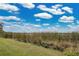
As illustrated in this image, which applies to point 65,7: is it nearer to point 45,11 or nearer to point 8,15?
point 45,11

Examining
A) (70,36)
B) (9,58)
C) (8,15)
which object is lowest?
(9,58)

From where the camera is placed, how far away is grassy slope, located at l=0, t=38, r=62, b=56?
9.48 feet

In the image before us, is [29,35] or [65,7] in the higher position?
[65,7]

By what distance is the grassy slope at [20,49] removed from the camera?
9.48 ft

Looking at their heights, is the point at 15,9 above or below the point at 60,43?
above

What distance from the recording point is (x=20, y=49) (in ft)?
9.53

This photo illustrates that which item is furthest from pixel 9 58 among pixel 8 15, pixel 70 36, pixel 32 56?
pixel 70 36

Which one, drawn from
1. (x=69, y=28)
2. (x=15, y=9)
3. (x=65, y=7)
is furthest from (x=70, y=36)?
(x=15, y=9)

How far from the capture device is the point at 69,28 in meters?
2.91

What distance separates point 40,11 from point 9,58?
1.81 ft

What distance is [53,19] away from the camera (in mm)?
2902

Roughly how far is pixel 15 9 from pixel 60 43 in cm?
56

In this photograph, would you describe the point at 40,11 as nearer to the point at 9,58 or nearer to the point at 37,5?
the point at 37,5

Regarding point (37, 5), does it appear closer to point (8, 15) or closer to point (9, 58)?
point (8, 15)
